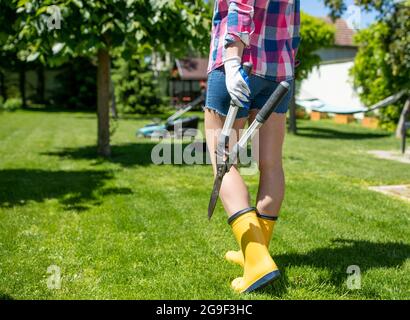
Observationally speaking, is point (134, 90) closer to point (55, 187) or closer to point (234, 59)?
point (55, 187)

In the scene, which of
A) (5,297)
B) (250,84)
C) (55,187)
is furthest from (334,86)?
(5,297)

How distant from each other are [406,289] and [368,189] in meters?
3.52

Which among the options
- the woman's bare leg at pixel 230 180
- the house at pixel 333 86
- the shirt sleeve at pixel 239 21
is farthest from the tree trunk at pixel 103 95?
the house at pixel 333 86

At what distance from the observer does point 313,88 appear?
26.6 metres

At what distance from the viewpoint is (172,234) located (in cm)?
409

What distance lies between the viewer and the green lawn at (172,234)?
2.92m

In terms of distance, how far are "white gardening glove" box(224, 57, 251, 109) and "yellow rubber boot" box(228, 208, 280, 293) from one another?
2.05 feet

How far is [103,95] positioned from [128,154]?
127 centimetres

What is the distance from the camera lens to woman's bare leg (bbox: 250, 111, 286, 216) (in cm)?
297

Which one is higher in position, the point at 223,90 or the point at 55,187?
the point at 223,90

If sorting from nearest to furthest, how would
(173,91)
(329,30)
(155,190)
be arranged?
(155,190), (329,30), (173,91)

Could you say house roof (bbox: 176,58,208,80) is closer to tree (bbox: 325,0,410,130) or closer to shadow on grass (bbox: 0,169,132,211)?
tree (bbox: 325,0,410,130)

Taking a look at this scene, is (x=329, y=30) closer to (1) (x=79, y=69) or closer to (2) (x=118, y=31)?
(2) (x=118, y=31)
